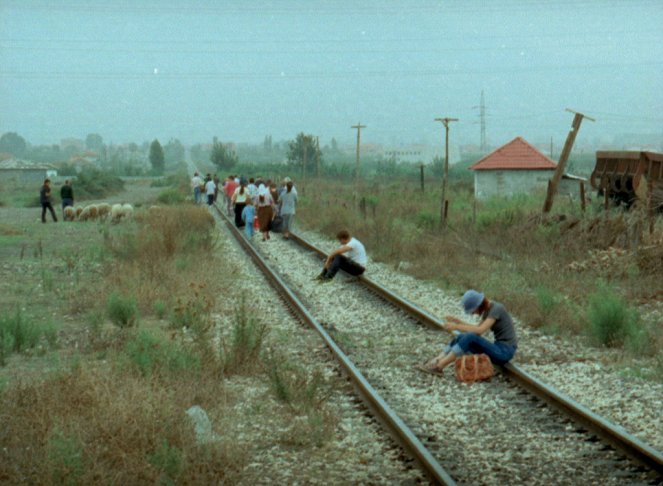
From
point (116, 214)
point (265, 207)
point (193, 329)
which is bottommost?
point (116, 214)

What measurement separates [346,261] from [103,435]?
11.7 meters

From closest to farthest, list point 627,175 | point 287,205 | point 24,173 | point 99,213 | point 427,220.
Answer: point 627,175 < point 287,205 < point 427,220 < point 99,213 < point 24,173

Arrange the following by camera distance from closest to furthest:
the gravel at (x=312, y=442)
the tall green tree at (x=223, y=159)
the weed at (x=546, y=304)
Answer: the gravel at (x=312, y=442), the weed at (x=546, y=304), the tall green tree at (x=223, y=159)

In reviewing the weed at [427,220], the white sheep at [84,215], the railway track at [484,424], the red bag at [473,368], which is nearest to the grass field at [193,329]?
the railway track at [484,424]

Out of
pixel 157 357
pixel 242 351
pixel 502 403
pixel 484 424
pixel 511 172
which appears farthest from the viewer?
pixel 511 172

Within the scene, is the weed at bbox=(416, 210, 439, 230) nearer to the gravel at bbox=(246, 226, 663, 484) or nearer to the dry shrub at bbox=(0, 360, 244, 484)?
the gravel at bbox=(246, 226, 663, 484)

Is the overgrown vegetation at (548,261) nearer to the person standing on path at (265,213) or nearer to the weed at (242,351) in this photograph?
the person standing on path at (265,213)

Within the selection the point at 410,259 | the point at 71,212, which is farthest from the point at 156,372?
the point at 71,212

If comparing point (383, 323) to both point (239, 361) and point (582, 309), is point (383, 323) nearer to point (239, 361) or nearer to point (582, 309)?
point (582, 309)

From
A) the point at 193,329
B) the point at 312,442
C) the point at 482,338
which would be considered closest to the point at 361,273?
the point at 193,329

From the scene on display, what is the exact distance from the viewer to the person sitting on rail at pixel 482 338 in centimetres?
1051

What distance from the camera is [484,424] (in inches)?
341

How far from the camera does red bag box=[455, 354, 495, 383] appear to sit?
1023 cm

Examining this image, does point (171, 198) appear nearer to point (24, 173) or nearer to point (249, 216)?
point (249, 216)
